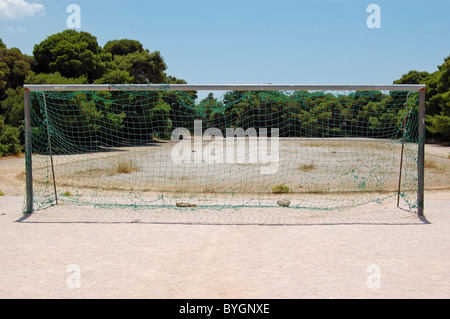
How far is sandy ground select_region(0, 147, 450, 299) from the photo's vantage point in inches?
147

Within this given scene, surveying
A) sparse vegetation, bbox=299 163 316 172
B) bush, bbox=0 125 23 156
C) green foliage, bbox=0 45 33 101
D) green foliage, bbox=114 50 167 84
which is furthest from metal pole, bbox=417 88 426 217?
green foliage, bbox=114 50 167 84

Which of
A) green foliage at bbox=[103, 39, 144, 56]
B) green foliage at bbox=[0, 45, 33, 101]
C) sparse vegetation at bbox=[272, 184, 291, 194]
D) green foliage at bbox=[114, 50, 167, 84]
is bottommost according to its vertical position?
sparse vegetation at bbox=[272, 184, 291, 194]

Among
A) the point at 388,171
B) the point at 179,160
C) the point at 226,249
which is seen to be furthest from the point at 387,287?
the point at 179,160

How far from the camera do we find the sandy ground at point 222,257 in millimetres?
3736

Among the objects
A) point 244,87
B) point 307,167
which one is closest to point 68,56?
point 307,167

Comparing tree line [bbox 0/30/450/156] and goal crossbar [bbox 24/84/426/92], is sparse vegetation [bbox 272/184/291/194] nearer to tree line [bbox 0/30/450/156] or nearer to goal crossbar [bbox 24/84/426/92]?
tree line [bbox 0/30/450/156]

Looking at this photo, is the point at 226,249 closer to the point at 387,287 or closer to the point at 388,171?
the point at 387,287

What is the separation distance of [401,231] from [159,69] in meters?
27.8

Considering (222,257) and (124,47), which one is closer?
(222,257)

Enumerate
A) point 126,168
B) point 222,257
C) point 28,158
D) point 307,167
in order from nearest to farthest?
point 222,257
point 28,158
point 126,168
point 307,167

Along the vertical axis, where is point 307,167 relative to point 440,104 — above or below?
below

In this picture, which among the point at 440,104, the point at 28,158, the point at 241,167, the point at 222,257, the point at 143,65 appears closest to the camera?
the point at 222,257

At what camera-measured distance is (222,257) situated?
475 cm

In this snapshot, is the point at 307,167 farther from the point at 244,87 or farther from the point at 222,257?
the point at 222,257
